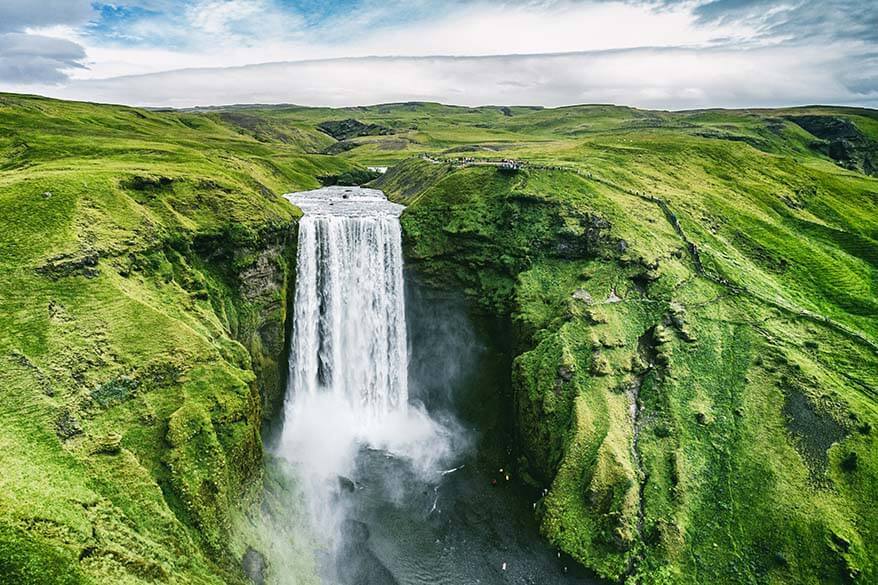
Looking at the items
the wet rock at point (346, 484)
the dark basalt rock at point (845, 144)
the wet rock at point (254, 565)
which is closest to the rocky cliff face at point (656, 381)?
the wet rock at point (346, 484)

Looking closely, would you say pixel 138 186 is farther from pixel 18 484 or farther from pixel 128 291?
pixel 18 484

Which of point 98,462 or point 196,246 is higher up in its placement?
point 196,246

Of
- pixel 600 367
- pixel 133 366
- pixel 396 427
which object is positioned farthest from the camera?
pixel 396 427

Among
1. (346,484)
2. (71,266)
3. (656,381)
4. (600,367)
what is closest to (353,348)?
(346,484)

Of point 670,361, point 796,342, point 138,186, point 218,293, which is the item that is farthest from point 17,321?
point 796,342

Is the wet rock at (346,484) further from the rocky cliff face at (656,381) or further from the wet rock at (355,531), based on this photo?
the rocky cliff face at (656,381)

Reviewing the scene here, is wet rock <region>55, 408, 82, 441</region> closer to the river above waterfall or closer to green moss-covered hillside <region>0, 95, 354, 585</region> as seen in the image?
green moss-covered hillside <region>0, 95, 354, 585</region>

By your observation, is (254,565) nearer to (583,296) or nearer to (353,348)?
(353,348)
